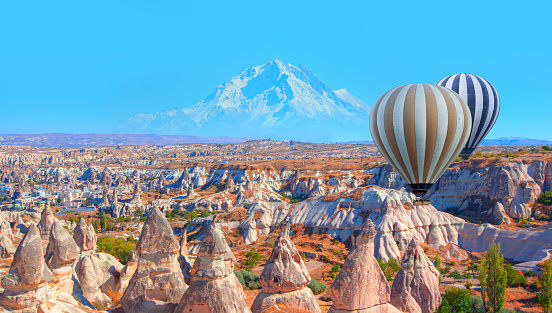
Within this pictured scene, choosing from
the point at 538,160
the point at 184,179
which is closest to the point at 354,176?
the point at 538,160

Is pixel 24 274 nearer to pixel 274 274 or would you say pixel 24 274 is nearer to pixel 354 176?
pixel 274 274

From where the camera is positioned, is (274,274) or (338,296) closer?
(338,296)

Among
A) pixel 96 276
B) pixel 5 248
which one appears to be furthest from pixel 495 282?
pixel 5 248

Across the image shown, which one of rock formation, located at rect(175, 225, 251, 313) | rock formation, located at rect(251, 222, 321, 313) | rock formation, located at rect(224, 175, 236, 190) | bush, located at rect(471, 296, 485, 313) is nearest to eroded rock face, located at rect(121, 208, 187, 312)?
rock formation, located at rect(175, 225, 251, 313)

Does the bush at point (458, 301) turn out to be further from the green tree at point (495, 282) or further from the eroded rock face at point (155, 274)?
the eroded rock face at point (155, 274)

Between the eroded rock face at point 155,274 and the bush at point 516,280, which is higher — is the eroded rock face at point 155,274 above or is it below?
above

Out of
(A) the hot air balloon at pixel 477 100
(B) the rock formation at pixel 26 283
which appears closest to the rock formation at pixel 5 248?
(B) the rock formation at pixel 26 283
